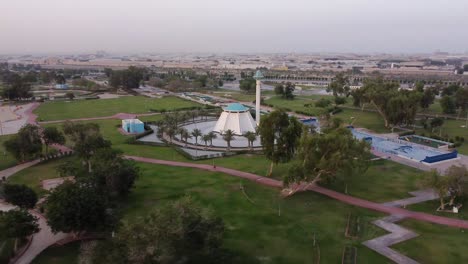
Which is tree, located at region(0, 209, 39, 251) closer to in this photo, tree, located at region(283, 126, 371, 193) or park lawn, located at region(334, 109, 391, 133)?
tree, located at region(283, 126, 371, 193)

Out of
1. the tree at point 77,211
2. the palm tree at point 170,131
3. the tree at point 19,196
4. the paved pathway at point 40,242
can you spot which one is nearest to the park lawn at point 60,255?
the paved pathway at point 40,242

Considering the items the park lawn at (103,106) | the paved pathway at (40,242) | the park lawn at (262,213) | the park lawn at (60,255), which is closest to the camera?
the park lawn at (60,255)

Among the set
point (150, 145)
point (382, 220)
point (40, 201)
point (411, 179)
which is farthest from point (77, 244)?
point (411, 179)

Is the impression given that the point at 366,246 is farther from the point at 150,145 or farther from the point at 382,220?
the point at 150,145

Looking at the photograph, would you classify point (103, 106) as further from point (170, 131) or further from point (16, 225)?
point (16, 225)

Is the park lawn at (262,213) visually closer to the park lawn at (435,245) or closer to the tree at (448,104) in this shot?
the park lawn at (435,245)

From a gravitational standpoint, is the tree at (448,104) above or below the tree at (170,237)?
above

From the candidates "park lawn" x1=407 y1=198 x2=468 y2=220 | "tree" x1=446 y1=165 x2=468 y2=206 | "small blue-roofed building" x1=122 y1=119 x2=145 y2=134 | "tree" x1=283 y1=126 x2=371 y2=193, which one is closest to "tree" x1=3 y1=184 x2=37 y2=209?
"tree" x1=283 y1=126 x2=371 y2=193

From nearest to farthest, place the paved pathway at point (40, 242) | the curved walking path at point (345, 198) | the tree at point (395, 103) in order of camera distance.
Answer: the paved pathway at point (40, 242), the curved walking path at point (345, 198), the tree at point (395, 103)

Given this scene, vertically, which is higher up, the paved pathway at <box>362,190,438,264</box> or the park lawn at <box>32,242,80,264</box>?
the paved pathway at <box>362,190,438,264</box>
